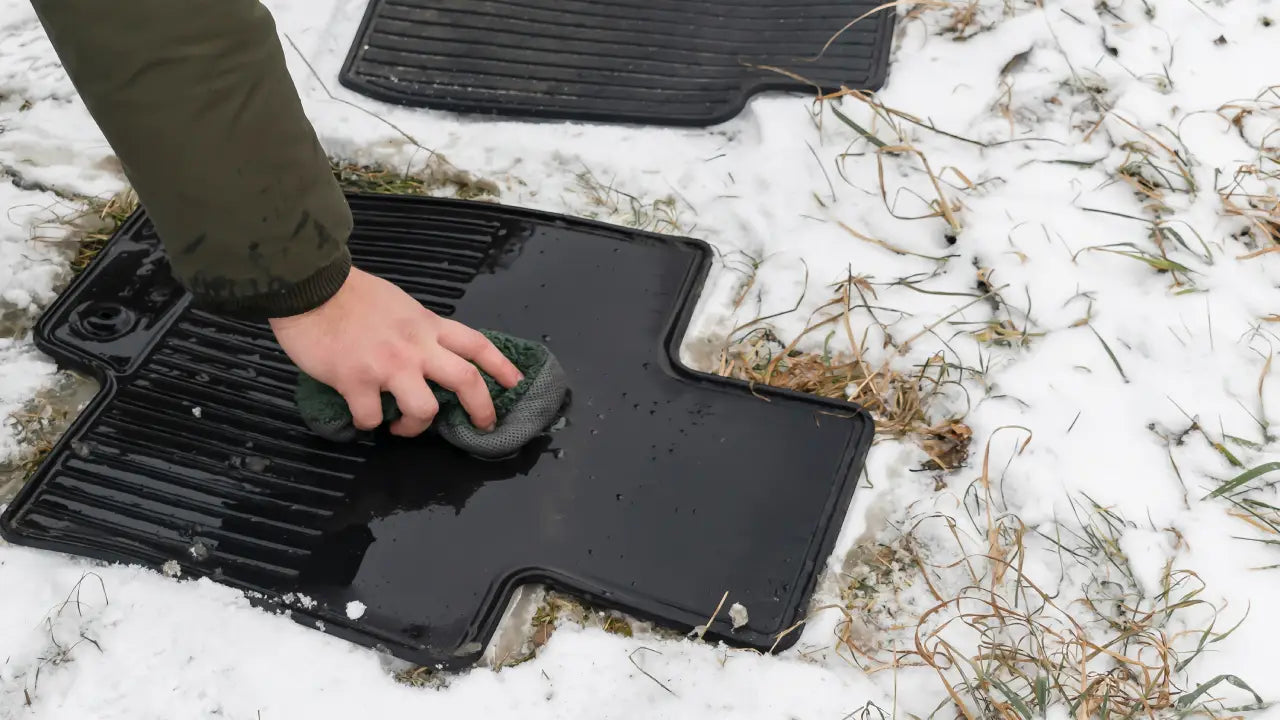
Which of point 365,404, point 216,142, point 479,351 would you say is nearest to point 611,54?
point 479,351

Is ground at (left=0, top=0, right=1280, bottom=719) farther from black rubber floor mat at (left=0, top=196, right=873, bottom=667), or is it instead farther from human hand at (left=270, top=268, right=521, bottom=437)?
human hand at (left=270, top=268, right=521, bottom=437)

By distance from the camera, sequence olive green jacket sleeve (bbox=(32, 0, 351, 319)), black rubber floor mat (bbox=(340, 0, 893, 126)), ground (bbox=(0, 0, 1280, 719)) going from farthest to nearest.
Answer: black rubber floor mat (bbox=(340, 0, 893, 126)) → ground (bbox=(0, 0, 1280, 719)) → olive green jacket sleeve (bbox=(32, 0, 351, 319))

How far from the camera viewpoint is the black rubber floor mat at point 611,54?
1.77 meters

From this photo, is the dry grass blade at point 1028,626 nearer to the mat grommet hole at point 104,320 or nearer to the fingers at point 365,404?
the fingers at point 365,404

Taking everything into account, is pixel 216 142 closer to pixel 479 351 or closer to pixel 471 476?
pixel 479 351

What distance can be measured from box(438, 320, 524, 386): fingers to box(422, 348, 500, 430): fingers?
0.02 m

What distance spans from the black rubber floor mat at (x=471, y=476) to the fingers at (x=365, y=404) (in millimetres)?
120

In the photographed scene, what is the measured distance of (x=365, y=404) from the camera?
4.21 ft

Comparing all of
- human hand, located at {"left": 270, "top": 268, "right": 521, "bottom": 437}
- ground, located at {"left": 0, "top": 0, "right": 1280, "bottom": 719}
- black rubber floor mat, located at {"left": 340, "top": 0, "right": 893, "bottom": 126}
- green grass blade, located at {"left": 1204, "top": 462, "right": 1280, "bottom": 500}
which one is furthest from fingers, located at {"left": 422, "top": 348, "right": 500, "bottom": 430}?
green grass blade, located at {"left": 1204, "top": 462, "right": 1280, "bottom": 500}

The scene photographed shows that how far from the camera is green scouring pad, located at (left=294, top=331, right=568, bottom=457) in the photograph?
136 centimetres

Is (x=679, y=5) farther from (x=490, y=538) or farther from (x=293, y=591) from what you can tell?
(x=293, y=591)

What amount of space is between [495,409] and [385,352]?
0.61ft

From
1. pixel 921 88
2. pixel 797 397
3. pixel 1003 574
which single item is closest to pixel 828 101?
pixel 921 88

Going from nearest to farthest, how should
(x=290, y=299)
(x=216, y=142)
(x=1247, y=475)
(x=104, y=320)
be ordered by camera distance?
(x=216, y=142)
(x=290, y=299)
(x=1247, y=475)
(x=104, y=320)
